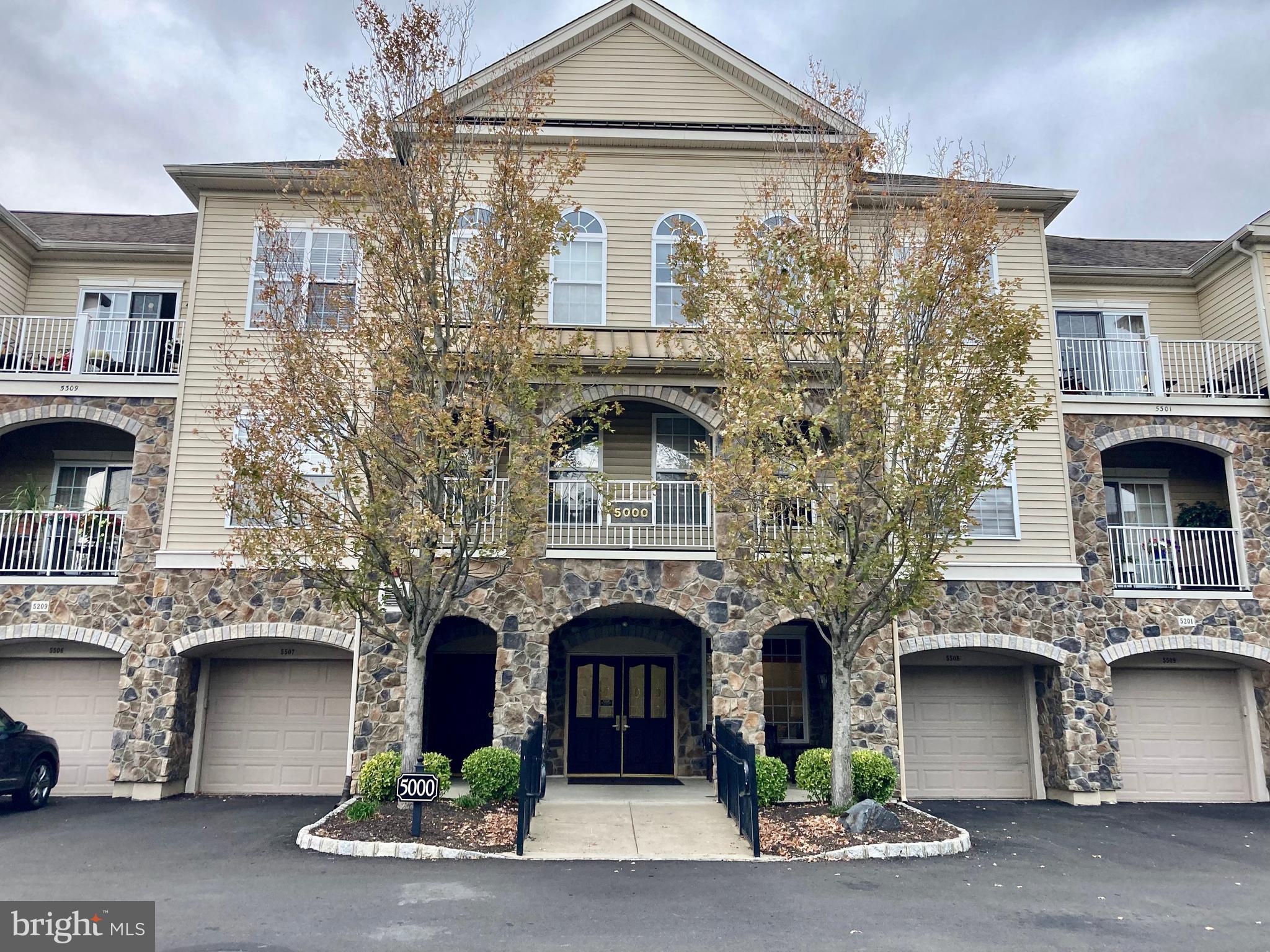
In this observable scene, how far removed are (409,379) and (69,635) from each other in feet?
25.8

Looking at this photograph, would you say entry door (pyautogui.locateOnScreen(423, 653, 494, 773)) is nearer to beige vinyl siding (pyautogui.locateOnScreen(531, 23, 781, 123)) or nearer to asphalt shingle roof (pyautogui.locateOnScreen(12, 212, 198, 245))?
asphalt shingle roof (pyautogui.locateOnScreen(12, 212, 198, 245))

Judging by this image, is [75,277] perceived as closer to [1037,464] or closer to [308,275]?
[308,275]

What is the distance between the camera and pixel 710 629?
13820 millimetres

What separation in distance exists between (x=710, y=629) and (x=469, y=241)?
6821 mm

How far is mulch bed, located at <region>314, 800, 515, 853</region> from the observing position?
10.4 metres

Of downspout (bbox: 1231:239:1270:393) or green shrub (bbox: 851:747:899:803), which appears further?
downspout (bbox: 1231:239:1270:393)

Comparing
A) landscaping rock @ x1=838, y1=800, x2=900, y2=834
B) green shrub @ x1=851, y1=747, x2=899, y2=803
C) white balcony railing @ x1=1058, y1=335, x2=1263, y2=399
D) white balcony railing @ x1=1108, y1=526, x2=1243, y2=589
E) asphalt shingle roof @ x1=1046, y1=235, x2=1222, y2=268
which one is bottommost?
landscaping rock @ x1=838, y1=800, x2=900, y2=834

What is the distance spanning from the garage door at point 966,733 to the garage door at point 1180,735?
1.80 m

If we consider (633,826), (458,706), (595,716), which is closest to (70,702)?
(458,706)

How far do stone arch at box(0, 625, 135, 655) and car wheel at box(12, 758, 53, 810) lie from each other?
1930 mm

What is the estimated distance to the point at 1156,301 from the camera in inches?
709

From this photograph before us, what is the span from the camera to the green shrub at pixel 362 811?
1120 cm

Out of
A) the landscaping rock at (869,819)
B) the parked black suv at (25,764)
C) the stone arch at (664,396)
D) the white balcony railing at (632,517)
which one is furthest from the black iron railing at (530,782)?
the parked black suv at (25,764)

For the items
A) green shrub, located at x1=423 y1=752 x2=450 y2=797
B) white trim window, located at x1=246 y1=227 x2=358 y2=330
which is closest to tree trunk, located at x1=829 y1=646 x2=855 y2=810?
green shrub, located at x1=423 y1=752 x2=450 y2=797
